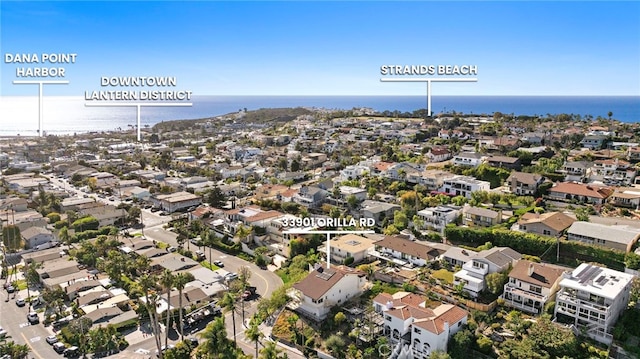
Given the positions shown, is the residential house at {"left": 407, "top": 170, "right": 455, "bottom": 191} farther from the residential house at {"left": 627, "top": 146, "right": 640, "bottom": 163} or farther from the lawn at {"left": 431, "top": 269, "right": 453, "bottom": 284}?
the residential house at {"left": 627, "top": 146, "right": 640, "bottom": 163}

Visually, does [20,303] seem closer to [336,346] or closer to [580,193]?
[336,346]

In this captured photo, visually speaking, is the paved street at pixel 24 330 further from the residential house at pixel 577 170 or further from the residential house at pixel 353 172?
the residential house at pixel 577 170

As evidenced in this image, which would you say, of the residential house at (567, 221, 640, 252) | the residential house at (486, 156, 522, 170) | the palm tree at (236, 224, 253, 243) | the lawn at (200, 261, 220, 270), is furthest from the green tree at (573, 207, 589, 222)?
the lawn at (200, 261, 220, 270)

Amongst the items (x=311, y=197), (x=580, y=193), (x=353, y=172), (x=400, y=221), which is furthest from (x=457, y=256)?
(x=353, y=172)

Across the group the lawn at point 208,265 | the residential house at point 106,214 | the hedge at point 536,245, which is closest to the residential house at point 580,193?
the hedge at point 536,245

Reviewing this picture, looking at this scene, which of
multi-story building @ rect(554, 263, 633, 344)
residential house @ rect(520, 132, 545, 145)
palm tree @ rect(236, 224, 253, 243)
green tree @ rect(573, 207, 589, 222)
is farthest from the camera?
residential house @ rect(520, 132, 545, 145)

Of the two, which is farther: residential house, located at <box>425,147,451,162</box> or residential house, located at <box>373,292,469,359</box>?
residential house, located at <box>425,147,451,162</box>

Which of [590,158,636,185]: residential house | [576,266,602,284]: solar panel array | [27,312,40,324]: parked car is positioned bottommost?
[27,312,40,324]: parked car

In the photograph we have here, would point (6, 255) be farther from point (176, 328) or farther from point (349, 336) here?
point (349, 336)
